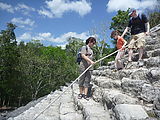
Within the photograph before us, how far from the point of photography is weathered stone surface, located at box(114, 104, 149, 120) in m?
1.88

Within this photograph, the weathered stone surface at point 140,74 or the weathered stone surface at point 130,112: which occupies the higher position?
the weathered stone surface at point 140,74

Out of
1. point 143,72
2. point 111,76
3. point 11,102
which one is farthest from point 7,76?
point 143,72

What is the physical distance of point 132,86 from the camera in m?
2.74

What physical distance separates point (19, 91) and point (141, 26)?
71.4 ft

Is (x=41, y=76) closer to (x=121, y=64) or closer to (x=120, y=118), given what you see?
(x=121, y=64)

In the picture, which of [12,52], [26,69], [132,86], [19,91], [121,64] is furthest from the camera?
A: [19,91]

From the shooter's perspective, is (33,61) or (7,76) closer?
(7,76)

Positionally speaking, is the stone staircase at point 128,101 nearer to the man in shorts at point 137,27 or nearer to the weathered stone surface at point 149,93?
the weathered stone surface at point 149,93

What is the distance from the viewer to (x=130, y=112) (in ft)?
6.46

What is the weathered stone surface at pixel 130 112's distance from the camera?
188cm

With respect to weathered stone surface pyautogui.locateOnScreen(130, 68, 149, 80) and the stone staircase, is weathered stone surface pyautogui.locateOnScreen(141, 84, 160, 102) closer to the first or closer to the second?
the stone staircase

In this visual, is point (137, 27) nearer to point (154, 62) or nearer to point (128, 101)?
point (154, 62)

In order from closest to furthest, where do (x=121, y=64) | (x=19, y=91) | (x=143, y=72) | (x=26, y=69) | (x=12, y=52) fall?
(x=143, y=72)
(x=121, y=64)
(x=12, y=52)
(x=26, y=69)
(x=19, y=91)

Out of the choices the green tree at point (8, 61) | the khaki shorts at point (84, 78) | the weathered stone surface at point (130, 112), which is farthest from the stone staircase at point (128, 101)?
the green tree at point (8, 61)
